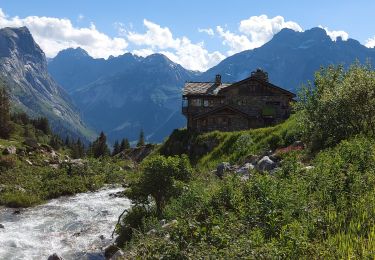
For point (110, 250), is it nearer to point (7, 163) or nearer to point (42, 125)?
point (7, 163)

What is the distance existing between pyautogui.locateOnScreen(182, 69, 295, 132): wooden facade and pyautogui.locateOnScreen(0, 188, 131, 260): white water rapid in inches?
1275

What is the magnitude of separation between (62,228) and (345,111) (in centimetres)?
1908

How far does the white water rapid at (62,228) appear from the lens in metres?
23.0

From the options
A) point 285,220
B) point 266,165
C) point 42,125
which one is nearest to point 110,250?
point 266,165

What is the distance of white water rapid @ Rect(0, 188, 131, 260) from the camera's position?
23.0 metres

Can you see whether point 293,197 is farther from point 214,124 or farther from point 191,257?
point 214,124

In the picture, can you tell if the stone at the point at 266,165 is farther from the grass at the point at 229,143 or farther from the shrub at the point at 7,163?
the shrub at the point at 7,163

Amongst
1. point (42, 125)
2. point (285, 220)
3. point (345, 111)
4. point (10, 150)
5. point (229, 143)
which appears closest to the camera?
point (285, 220)

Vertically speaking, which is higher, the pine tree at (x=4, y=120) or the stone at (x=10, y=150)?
the pine tree at (x=4, y=120)

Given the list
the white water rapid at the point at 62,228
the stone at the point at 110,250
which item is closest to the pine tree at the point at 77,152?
the white water rapid at the point at 62,228

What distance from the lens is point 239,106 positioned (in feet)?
242

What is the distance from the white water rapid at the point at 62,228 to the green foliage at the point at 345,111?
43.9 ft

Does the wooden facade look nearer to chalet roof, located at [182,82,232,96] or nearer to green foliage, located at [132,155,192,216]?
chalet roof, located at [182,82,232,96]

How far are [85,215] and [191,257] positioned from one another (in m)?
25.0
